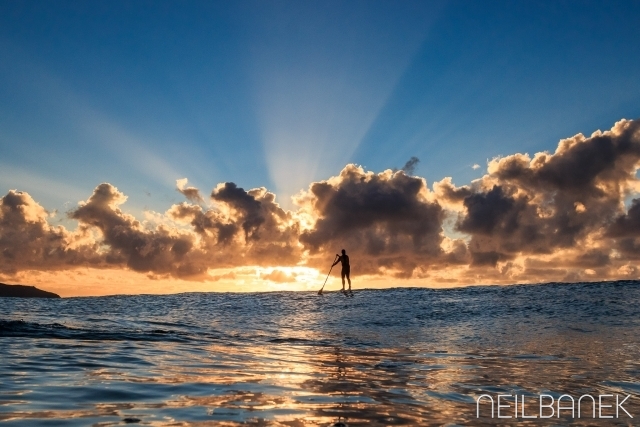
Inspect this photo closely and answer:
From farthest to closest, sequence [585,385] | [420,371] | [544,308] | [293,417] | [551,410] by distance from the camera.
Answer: [544,308] < [420,371] < [585,385] < [551,410] < [293,417]

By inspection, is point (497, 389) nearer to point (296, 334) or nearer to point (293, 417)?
point (293, 417)

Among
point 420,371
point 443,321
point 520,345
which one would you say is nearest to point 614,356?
point 520,345

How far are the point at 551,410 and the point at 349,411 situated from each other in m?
2.49

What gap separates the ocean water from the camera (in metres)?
5.56

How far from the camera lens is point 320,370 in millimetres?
9234

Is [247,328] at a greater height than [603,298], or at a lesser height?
lesser

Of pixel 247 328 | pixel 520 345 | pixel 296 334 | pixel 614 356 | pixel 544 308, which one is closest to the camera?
pixel 614 356

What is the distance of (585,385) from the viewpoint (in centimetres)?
815

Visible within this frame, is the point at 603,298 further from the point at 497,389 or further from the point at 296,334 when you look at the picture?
the point at 497,389

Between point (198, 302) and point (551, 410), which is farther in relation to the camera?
point (198, 302)

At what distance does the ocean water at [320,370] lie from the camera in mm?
5562

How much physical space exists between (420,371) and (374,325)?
12.9 meters

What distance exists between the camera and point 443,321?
23016mm

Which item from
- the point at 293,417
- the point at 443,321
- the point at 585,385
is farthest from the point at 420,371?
the point at 443,321
